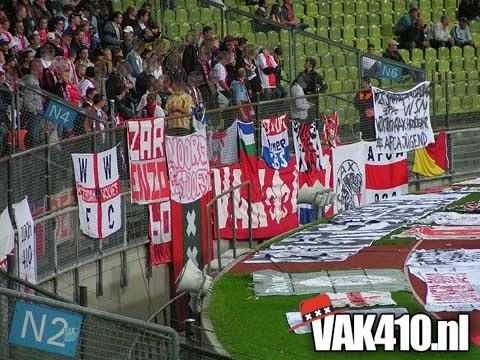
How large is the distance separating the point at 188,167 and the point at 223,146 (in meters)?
2.12

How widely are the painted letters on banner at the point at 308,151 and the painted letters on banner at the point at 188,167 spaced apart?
340 cm

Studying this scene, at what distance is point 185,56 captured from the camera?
2469 centimetres

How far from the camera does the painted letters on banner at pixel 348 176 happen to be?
25.2 meters

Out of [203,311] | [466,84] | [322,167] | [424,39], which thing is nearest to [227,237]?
[322,167]

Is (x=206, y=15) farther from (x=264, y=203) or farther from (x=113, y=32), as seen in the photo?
(x=264, y=203)

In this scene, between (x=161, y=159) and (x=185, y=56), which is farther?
(x=185, y=56)

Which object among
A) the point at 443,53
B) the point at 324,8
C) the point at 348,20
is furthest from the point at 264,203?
the point at 443,53

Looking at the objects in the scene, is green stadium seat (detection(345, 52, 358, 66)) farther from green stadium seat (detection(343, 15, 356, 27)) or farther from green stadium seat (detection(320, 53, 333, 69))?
green stadium seat (detection(343, 15, 356, 27))

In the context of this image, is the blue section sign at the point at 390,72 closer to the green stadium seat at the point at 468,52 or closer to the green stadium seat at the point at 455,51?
the green stadium seat at the point at 455,51

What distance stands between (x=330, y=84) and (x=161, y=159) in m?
9.97

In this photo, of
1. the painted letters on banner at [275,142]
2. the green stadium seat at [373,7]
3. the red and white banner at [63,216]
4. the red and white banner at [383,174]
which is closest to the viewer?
the red and white banner at [63,216]

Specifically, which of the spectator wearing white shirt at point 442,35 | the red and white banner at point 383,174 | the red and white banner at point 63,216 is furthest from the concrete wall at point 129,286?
the spectator wearing white shirt at point 442,35

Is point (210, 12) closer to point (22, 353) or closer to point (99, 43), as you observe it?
point (99, 43)

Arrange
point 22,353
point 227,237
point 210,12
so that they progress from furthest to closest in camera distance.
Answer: point 210,12, point 227,237, point 22,353
